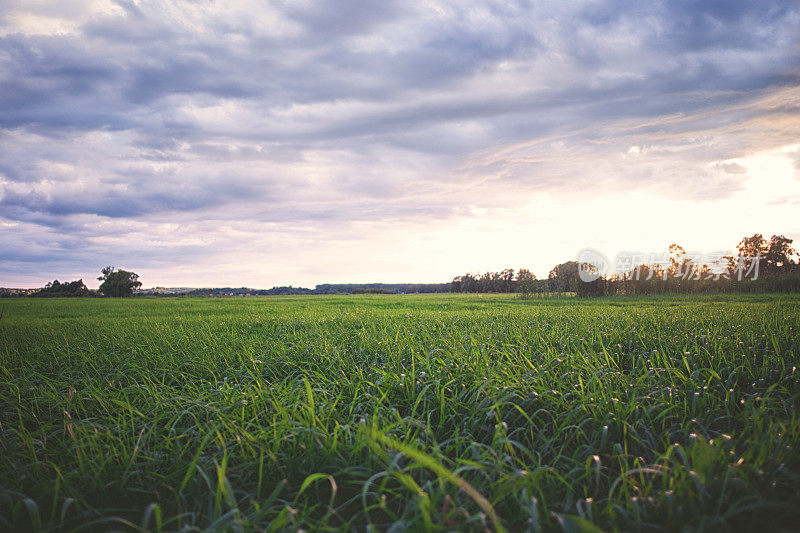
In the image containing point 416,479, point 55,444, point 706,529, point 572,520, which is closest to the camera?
point 572,520

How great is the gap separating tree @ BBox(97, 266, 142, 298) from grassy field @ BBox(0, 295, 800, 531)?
301ft

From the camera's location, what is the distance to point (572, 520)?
1575mm

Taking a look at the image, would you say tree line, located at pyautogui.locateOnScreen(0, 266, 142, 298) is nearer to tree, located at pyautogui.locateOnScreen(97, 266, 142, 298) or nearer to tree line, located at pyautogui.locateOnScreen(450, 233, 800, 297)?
tree, located at pyautogui.locateOnScreen(97, 266, 142, 298)

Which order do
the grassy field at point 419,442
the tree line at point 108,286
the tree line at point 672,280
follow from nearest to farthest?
the grassy field at point 419,442 < the tree line at point 672,280 < the tree line at point 108,286

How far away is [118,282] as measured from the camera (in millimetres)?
79750

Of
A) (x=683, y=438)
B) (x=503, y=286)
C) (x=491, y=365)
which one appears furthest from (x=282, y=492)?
(x=503, y=286)

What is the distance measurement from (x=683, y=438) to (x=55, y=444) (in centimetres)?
505

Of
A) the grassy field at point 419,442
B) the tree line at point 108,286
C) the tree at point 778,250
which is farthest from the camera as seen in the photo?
the tree line at point 108,286

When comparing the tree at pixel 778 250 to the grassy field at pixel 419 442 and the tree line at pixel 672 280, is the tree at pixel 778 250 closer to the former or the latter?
the tree line at pixel 672 280

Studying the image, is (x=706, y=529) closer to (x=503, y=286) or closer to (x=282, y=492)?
(x=282, y=492)

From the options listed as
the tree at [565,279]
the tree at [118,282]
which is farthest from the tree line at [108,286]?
the tree at [565,279]

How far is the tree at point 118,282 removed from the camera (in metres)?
79.2

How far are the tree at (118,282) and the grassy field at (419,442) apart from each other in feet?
301

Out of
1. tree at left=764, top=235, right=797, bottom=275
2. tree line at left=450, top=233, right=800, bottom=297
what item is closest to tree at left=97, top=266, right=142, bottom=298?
tree line at left=450, top=233, right=800, bottom=297
